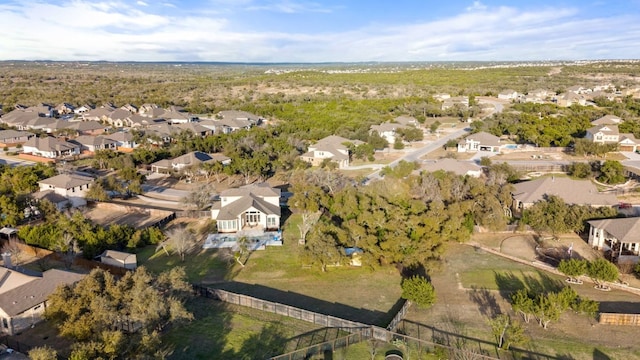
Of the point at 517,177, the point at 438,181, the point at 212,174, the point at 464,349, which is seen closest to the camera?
the point at 464,349

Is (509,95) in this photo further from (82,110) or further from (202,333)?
(202,333)

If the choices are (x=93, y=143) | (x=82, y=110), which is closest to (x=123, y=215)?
(x=93, y=143)

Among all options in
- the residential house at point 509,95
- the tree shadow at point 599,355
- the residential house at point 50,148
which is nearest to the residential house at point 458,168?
the tree shadow at point 599,355

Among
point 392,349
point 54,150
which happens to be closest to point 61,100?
point 54,150

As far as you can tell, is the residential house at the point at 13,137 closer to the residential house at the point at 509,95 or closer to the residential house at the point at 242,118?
the residential house at the point at 242,118

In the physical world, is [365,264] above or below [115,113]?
below

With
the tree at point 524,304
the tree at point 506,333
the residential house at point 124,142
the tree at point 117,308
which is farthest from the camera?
the residential house at point 124,142

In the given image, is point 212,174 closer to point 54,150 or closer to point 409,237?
point 54,150
